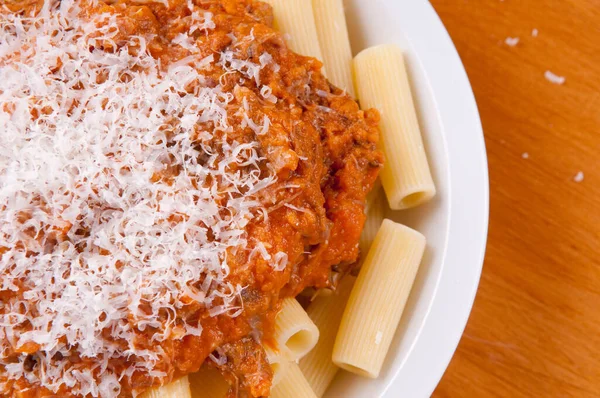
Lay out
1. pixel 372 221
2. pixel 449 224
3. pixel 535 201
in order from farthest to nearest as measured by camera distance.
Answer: pixel 535 201 → pixel 372 221 → pixel 449 224

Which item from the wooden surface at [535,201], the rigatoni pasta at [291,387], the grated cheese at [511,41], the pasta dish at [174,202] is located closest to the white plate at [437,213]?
the pasta dish at [174,202]

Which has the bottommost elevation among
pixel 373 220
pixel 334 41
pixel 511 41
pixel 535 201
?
pixel 535 201

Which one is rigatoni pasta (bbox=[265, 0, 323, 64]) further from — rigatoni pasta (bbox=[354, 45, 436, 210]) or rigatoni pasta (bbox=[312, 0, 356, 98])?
rigatoni pasta (bbox=[354, 45, 436, 210])

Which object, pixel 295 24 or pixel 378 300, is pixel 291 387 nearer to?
pixel 378 300

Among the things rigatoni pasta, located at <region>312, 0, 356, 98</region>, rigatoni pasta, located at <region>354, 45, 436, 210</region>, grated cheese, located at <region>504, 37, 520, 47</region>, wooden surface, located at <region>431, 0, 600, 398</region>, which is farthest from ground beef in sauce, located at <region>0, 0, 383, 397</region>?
grated cheese, located at <region>504, 37, 520, 47</region>

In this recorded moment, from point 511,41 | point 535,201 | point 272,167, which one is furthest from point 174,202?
point 511,41

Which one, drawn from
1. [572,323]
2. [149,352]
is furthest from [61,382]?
[572,323]
